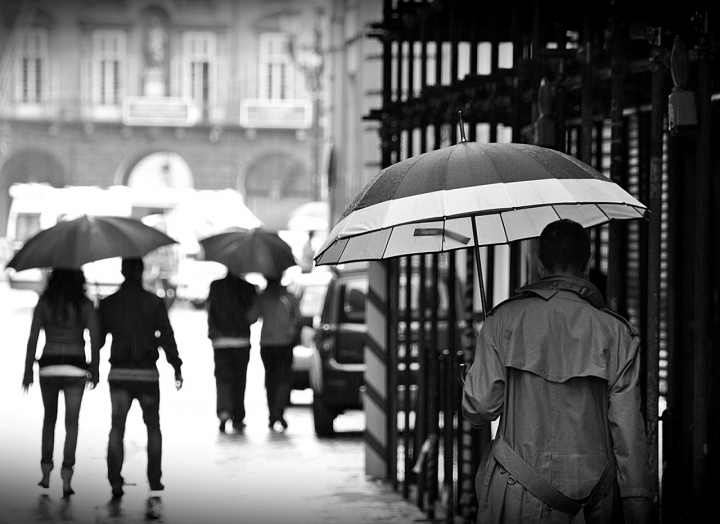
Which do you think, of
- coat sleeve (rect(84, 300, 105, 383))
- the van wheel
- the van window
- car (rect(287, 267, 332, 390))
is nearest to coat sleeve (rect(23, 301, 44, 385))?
coat sleeve (rect(84, 300, 105, 383))

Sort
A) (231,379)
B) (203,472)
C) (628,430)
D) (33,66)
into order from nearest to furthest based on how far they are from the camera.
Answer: (628,430) → (203,472) → (231,379) → (33,66)

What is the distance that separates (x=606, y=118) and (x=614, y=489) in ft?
11.3

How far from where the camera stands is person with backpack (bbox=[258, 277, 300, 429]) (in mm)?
12977

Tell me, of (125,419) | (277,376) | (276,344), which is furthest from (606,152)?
(277,376)

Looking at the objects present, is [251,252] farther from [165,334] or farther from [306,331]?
[165,334]

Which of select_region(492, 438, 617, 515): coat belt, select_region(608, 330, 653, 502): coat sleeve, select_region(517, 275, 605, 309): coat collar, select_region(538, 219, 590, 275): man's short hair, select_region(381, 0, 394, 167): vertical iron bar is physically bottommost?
select_region(492, 438, 617, 515): coat belt

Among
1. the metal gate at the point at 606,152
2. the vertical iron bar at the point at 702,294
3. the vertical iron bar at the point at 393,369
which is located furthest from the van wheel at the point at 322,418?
the vertical iron bar at the point at 702,294

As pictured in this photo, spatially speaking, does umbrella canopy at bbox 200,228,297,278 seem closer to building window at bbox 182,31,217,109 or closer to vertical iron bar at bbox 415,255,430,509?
vertical iron bar at bbox 415,255,430,509

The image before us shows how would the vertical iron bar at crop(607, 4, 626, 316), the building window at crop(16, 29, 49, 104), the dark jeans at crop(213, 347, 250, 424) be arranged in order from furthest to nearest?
the building window at crop(16, 29, 49, 104)
the dark jeans at crop(213, 347, 250, 424)
the vertical iron bar at crop(607, 4, 626, 316)

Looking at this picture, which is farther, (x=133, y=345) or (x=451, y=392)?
(x=133, y=345)

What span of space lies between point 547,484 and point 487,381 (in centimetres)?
40

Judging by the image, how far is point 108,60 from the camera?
2165 inches

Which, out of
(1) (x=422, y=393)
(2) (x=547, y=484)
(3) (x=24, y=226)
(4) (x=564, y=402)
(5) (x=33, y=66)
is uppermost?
(5) (x=33, y=66)

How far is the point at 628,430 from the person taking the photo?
4207 mm
